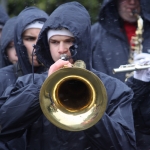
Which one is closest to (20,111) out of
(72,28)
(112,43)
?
(72,28)

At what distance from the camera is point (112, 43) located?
6273mm

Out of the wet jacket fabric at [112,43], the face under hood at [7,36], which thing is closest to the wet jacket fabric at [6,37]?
the face under hood at [7,36]

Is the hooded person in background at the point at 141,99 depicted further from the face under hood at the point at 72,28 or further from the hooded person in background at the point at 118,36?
the face under hood at the point at 72,28

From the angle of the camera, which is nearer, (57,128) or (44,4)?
(57,128)

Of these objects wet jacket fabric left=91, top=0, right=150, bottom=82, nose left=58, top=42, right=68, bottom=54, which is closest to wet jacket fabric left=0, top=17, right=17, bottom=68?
wet jacket fabric left=91, top=0, right=150, bottom=82

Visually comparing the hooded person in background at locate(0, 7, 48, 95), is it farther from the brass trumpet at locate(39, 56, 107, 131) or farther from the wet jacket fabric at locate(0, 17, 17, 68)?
the brass trumpet at locate(39, 56, 107, 131)

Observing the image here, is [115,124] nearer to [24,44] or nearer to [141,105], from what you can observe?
[141,105]

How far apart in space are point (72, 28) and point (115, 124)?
2.75ft

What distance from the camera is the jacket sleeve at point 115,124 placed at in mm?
4281

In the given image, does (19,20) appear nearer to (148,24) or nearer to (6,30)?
(6,30)

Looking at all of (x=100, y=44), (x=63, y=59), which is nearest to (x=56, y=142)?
(x=63, y=59)

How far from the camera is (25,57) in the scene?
5879 millimetres

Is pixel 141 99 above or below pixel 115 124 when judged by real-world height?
below

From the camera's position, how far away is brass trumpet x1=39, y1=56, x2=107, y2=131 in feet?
14.0
